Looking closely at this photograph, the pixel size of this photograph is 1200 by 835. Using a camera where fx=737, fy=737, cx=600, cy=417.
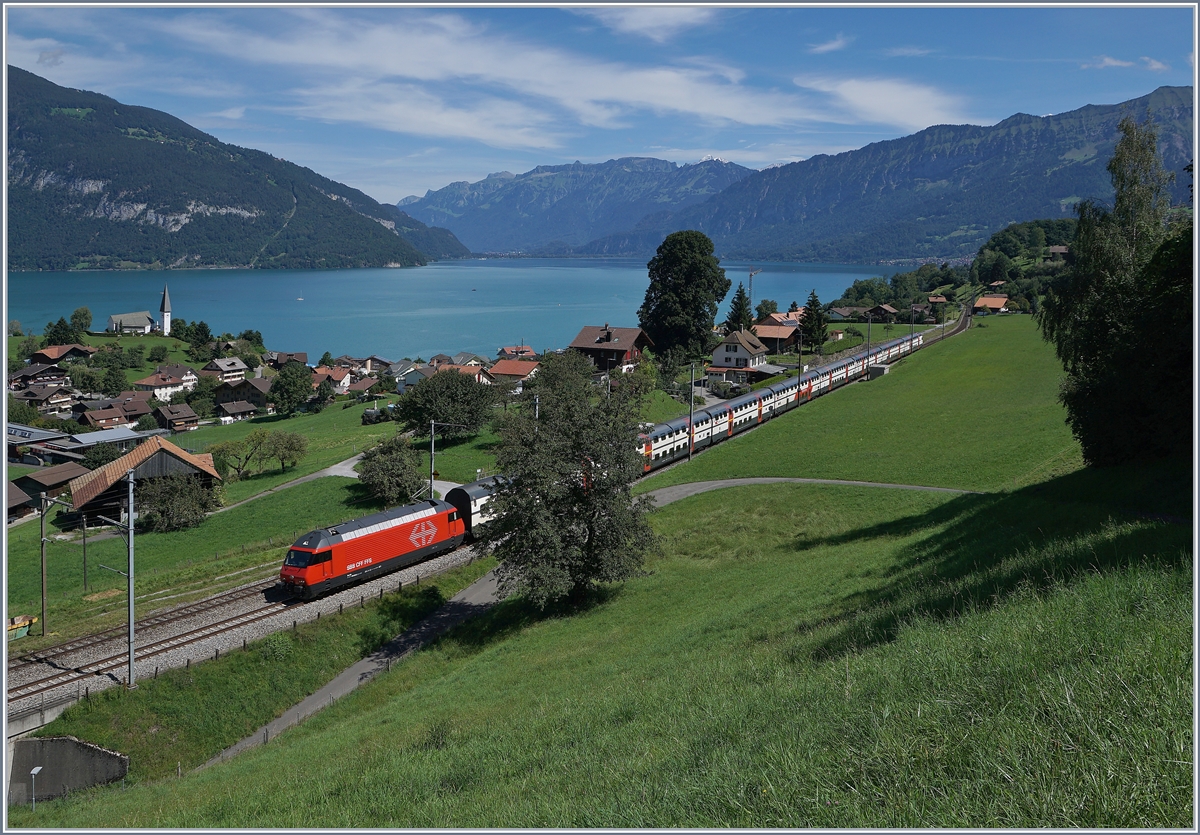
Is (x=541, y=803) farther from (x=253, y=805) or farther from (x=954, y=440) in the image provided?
(x=954, y=440)

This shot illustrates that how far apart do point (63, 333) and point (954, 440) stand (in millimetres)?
135481

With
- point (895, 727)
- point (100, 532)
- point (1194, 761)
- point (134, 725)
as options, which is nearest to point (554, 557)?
point (134, 725)

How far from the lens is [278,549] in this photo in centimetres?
3195

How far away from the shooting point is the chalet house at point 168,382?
3927 inches

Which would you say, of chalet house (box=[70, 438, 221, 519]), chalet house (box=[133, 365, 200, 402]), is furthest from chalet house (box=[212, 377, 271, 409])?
chalet house (box=[70, 438, 221, 519])

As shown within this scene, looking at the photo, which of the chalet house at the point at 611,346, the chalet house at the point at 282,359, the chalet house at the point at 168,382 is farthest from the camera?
the chalet house at the point at 282,359

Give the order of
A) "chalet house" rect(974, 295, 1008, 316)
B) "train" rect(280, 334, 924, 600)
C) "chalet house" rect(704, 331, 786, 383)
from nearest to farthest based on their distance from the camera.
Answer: "train" rect(280, 334, 924, 600) < "chalet house" rect(704, 331, 786, 383) < "chalet house" rect(974, 295, 1008, 316)

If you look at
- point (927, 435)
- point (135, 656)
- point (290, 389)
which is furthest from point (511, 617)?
point (290, 389)

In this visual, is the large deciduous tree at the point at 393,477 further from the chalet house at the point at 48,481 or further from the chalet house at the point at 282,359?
the chalet house at the point at 282,359

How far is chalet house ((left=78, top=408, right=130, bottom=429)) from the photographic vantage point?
8131cm

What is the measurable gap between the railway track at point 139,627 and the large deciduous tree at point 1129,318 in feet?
94.0

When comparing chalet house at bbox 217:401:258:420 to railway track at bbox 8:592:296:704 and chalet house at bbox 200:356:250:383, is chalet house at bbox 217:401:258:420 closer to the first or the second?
chalet house at bbox 200:356:250:383

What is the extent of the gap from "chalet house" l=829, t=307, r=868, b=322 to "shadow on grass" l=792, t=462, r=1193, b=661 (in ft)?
285

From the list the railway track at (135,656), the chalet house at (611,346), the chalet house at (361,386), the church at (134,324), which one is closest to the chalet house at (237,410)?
the chalet house at (361,386)
